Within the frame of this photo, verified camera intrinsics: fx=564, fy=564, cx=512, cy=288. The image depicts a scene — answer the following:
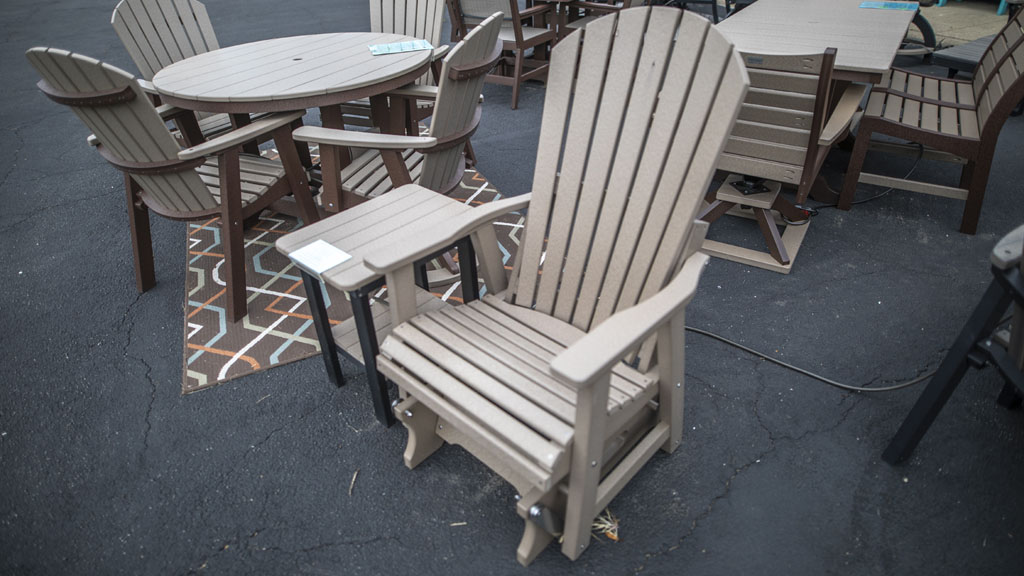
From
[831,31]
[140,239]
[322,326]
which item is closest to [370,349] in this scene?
[322,326]

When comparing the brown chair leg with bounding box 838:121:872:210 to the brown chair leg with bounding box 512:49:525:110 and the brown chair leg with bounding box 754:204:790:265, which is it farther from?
the brown chair leg with bounding box 512:49:525:110

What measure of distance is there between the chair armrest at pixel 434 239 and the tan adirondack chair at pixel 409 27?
1.55m

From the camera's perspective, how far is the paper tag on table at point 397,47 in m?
2.83

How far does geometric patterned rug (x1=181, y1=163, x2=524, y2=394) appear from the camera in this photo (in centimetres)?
220

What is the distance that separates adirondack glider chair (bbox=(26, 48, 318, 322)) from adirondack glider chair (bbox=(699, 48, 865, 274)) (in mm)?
1900

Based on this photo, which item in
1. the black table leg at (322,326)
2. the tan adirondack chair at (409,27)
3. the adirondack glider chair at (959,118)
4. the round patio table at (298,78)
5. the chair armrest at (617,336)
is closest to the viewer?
the chair armrest at (617,336)

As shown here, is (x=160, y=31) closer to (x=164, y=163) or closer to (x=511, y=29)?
(x=164, y=163)

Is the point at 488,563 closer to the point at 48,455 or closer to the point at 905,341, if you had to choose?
the point at 48,455

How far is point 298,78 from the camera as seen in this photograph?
2.47 metres

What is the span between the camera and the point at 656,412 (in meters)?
1.71

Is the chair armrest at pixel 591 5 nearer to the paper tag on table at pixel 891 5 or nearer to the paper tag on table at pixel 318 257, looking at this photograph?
A: the paper tag on table at pixel 891 5

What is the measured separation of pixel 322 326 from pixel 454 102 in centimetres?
95

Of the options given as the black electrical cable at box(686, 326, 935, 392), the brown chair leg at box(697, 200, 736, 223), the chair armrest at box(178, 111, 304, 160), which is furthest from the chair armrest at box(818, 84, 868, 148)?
the chair armrest at box(178, 111, 304, 160)

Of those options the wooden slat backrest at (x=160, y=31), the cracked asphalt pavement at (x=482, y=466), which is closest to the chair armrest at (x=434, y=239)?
the cracked asphalt pavement at (x=482, y=466)
